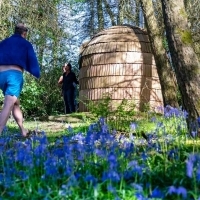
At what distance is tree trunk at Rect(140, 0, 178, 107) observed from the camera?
11195 millimetres

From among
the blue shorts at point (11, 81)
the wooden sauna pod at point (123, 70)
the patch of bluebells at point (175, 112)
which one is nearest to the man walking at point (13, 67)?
the blue shorts at point (11, 81)

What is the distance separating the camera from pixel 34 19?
794 inches

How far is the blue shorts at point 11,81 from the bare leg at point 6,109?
8 cm

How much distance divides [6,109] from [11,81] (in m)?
0.41

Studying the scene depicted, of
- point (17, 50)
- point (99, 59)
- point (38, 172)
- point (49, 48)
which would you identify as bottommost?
point (38, 172)

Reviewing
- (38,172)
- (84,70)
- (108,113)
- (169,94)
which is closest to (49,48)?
(84,70)

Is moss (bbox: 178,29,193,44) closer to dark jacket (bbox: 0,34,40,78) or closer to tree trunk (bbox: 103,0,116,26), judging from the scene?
dark jacket (bbox: 0,34,40,78)

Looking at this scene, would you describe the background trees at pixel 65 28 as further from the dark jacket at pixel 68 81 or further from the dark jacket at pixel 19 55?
the dark jacket at pixel 19 55

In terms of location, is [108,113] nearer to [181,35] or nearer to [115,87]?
[181,35]

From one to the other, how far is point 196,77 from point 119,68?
346 inches

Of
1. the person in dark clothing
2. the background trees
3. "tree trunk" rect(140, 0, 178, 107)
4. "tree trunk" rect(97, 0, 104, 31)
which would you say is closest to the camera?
"tree trunk" rect(140, 0, 178, 107)

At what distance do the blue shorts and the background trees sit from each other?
4.93 meters

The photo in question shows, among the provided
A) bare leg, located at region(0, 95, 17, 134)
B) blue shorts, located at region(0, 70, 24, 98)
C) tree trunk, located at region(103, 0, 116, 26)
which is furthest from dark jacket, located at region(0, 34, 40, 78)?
tree trunk, located at region(103, 0, 116, 26)

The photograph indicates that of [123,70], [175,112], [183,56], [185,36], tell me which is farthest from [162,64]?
[175,112]
